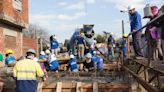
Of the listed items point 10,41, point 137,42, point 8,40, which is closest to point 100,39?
point 10,41

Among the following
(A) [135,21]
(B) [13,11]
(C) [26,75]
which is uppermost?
(B) [13,11]

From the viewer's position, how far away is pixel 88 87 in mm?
10367

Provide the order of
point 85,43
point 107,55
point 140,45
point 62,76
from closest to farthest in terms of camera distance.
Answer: point 140,45 → point 62,76 → point 85,43 → point 107,55

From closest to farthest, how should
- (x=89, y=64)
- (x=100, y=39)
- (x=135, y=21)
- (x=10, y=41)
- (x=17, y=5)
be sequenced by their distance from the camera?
1. (x=135, y=21)
2. (x=89, y=64)
3. (x=10, y=41)
4. (x=17, y=5)
5. (x=100, y=39)

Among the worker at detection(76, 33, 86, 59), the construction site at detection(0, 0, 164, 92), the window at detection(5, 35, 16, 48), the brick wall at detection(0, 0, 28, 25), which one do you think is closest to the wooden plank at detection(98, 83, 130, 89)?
the construction site at detection(0, 0, 164, 92)

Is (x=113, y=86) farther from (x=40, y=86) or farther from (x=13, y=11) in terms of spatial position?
(x=13, y=11)

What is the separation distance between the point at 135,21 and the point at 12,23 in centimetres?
1132

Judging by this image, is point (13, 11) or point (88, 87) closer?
point (88, 87)

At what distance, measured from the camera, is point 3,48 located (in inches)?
775

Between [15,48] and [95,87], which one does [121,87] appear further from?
[15,48]

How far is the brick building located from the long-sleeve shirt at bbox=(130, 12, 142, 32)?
9.42 metres

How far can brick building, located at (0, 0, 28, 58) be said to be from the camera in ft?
63.7

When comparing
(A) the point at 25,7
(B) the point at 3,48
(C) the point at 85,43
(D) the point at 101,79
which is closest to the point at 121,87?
(D) the point at 101,79

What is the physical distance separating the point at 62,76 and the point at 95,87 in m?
3.35
